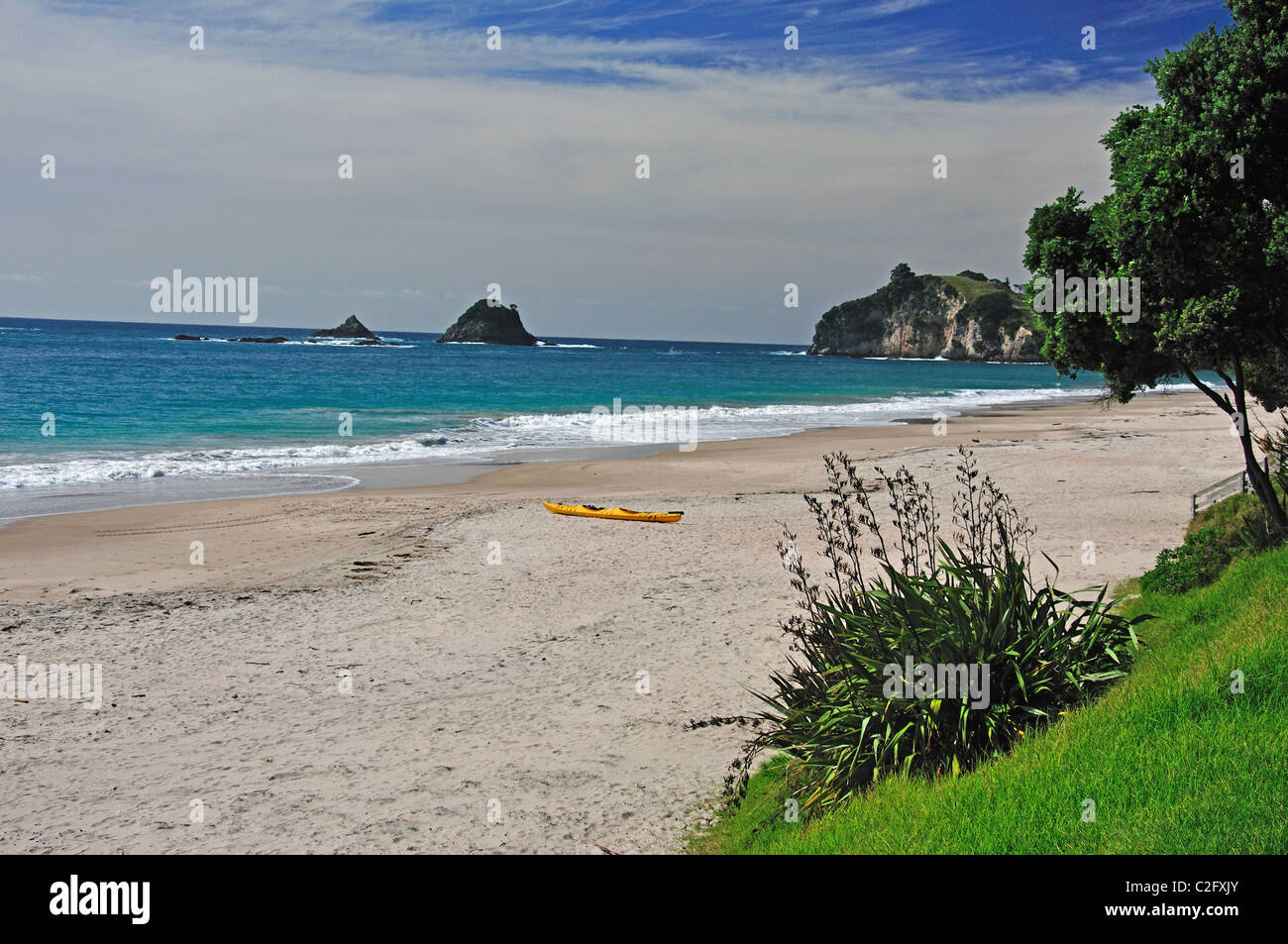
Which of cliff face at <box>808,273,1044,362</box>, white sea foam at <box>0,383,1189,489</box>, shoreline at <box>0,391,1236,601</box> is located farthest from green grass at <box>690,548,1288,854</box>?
cliff face at <box>808,273,1044,362</box>

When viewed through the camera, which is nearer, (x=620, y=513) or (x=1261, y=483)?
(x=1261, y=483)

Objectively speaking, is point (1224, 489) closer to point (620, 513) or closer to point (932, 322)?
point (620, 513)

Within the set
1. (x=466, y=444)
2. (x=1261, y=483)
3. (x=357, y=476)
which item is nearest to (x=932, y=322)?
(x=466, y=444)

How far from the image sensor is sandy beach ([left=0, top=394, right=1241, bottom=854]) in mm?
6188

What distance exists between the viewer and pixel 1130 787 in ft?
13.7

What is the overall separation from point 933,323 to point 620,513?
14230 cm

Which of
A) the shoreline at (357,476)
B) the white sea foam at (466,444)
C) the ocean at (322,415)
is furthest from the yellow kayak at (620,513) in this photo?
the white sea foam at (466,444)

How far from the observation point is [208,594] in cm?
1172

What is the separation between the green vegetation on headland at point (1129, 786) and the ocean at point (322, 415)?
17.5 m

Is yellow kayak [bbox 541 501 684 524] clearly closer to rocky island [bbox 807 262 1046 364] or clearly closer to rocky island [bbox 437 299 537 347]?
rocky island [bbox 807 262 1046 364]

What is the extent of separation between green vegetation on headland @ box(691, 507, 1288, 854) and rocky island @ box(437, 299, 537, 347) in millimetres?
174651

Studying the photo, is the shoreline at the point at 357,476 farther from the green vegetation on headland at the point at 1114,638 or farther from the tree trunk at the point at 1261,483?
the green vegetation on headland at the point at 1114,638

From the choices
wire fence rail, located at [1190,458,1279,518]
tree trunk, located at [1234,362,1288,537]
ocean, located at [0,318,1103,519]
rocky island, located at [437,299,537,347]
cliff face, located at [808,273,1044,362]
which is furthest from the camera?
rocky island, located at [437,299,537,347]
